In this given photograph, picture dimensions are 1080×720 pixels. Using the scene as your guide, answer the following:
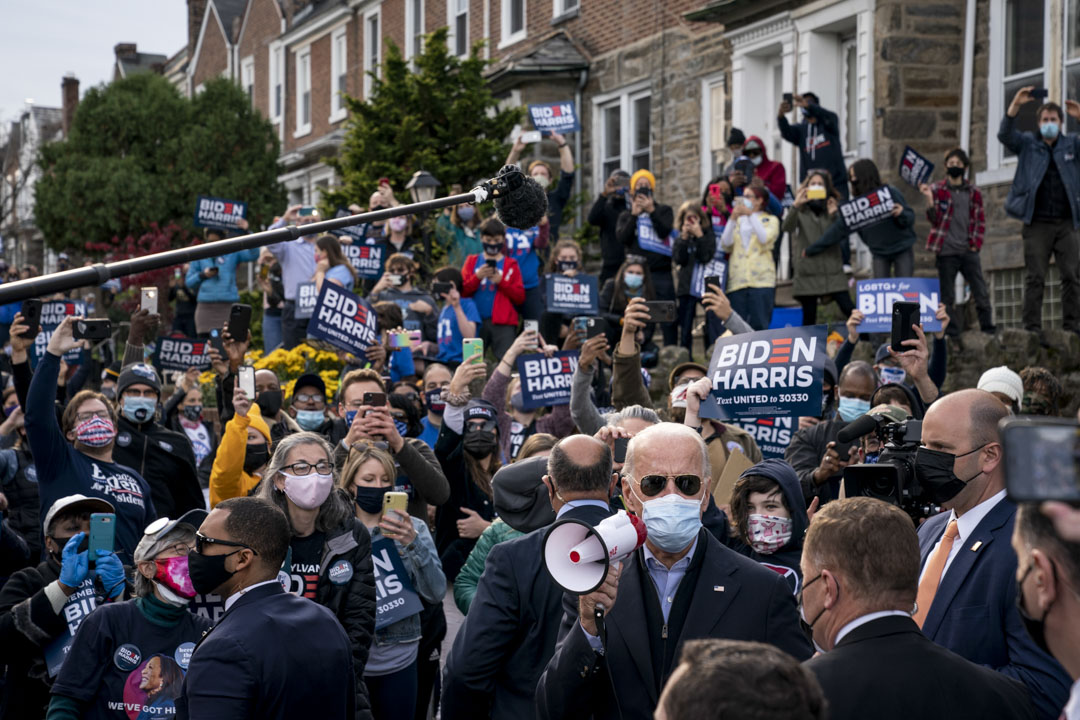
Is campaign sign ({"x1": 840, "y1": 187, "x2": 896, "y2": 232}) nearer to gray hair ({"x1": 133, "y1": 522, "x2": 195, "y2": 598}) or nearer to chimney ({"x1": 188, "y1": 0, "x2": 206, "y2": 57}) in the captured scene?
gray hair ({"x1": 133, "y1": 522, "x2": 195, "y2": 598})

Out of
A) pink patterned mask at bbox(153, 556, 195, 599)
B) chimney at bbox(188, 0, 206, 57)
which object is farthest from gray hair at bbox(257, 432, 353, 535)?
chimney at bbox(188, 0, 206, 57)

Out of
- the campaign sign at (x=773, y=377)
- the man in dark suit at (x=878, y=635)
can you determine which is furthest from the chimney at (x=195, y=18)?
the man in dark suit at (x=878, y=635)

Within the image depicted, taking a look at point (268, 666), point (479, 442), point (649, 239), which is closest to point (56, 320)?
point (479, 442)

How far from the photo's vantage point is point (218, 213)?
54.2ft

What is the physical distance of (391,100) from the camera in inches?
902

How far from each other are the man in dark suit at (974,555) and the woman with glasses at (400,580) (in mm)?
2728

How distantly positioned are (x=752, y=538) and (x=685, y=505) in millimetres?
1508

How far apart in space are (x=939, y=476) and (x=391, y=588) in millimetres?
3101

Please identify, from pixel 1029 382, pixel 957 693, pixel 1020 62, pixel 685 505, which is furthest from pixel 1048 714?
pixel 1020 62

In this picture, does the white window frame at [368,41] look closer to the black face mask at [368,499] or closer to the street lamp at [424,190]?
the street lamp at [424,190]

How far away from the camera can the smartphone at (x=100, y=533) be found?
591cm

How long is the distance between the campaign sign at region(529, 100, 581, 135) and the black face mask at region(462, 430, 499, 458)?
8.83 metres

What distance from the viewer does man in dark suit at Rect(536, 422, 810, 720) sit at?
4.05 meters

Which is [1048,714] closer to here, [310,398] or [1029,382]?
[1029,382]
